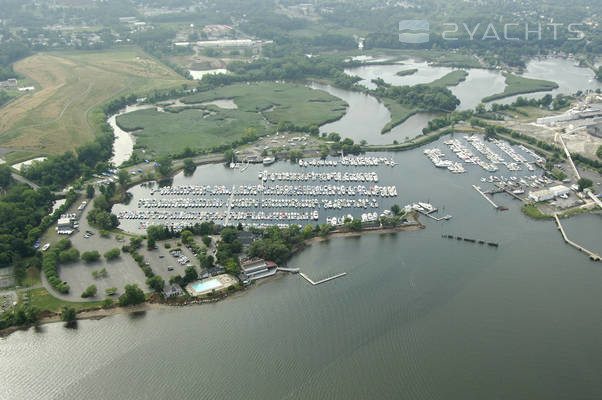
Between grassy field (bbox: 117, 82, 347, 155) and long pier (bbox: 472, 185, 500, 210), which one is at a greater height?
grassy field (bbox: 117, 82, 347, 155)

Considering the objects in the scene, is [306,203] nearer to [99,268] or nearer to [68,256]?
[99,268]

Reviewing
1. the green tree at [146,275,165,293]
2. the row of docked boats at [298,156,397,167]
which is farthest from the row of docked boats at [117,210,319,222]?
the row of docked boats at [298,156,397,167]

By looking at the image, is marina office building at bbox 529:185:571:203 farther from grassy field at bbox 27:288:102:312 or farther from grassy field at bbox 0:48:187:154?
grassy field at bbox 0:48:187:154

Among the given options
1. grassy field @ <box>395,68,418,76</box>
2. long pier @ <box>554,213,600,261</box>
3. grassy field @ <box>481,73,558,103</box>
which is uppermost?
grassy field @ <box>395,68,418,76</box>

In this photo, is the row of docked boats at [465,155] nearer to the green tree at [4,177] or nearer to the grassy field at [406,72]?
the grassy field at [406,72]

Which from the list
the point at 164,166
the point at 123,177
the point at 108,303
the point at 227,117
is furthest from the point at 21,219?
the point at 227,117

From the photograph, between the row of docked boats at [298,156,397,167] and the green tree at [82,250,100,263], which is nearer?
the green tree at [82,250,100,263]
